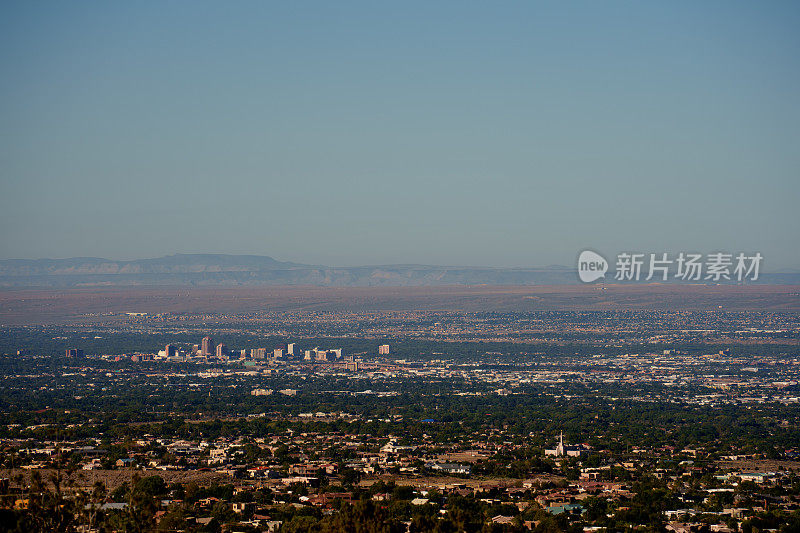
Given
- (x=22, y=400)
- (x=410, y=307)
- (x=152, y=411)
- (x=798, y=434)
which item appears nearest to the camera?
(x=798, y=434)

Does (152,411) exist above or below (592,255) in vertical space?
below

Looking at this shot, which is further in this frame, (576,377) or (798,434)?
(576,377)

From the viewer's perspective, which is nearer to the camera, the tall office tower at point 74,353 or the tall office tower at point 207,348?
the tall office tower at point 74,353

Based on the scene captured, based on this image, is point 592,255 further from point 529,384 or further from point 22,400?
point 22,400

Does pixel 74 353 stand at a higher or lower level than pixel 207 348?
lower

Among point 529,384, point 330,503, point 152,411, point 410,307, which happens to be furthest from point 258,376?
point 410,307

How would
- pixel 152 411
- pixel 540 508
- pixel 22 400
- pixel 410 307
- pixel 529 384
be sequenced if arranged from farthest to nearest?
pixel 410 307 < pixel 529 384 < pixel 22 400 < pixel 152 411 < pixel 540 508

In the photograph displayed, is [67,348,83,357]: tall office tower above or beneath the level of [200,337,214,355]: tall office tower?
beneath

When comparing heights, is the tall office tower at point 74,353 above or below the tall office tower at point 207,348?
below

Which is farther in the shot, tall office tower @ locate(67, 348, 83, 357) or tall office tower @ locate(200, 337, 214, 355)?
tall office tower @ locate(200, 337, 214, 355)

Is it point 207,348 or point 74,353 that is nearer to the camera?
point 74,353
